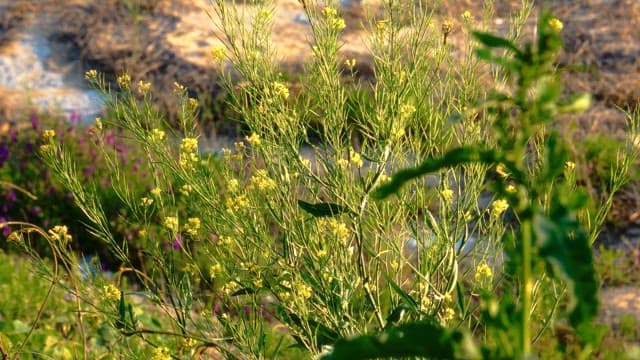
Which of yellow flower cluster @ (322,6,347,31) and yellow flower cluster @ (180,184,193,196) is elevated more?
yellow flower cluster @ (322,6,347,31)

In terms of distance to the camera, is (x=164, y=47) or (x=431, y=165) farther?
(x=164, y=47)

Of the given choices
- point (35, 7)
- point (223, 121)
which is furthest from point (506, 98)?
point (35, 7)

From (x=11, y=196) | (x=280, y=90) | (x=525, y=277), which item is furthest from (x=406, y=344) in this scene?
(x=11, y=196)

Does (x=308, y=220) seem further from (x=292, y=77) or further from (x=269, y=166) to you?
(x=292, y=77)

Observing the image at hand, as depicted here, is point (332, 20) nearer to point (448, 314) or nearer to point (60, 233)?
point (448, 314)

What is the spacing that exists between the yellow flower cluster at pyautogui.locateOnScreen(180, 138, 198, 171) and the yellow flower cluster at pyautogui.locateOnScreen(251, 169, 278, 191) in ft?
0.55

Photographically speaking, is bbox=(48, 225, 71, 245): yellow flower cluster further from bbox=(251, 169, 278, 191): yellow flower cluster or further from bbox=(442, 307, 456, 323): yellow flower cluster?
bbox=(442, 307, 456, 323): yellow flower cluster

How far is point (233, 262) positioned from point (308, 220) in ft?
0.80

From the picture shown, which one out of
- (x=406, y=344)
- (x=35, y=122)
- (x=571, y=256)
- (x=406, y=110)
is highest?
(x=571, y=256)

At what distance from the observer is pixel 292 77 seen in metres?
7.77

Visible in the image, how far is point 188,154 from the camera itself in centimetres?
→ 268

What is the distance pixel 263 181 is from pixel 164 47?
6.12 m

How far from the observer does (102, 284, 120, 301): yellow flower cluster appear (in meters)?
2.62

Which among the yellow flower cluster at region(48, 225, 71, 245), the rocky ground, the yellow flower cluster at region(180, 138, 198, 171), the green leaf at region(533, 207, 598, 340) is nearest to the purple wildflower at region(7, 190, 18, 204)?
the rocky ground
